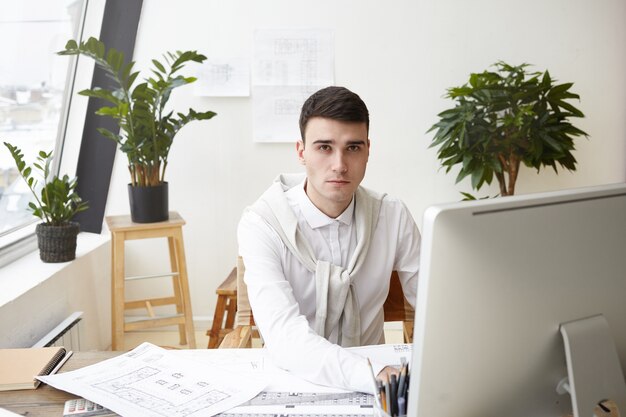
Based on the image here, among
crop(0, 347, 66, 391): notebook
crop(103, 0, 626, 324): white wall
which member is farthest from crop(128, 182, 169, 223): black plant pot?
crop(0, 347, 66, 391): notebook

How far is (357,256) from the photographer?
197 centimetres

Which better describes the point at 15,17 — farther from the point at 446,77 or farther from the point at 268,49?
the point at 446,77

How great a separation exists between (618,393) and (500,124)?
301 cm

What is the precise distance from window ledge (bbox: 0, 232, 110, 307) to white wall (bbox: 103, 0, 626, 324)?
86 cm

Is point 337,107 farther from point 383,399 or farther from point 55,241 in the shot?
point 55,241

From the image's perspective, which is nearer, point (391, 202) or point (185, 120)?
point (391, 202)

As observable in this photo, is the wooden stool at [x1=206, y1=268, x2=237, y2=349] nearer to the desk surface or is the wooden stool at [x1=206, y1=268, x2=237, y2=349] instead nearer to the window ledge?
the window ledge

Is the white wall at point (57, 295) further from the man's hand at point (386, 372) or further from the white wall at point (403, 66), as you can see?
the man's hand at point (386, 372)

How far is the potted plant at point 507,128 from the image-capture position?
3592mm

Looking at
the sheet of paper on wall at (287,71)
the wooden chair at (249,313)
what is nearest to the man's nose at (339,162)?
the wooden chair at (249,313)

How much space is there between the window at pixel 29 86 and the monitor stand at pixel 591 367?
283cm

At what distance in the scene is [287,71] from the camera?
4.05 metres

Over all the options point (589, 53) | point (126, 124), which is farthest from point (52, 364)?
point (589, 53)

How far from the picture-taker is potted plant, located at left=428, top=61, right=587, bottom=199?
359cm
